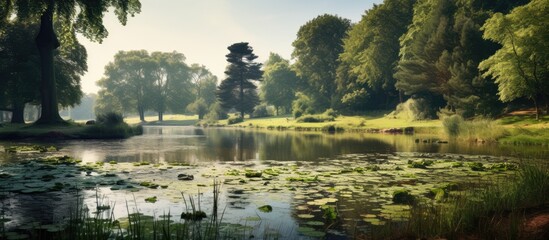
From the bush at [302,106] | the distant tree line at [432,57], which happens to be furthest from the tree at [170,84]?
the bush at [302,106]

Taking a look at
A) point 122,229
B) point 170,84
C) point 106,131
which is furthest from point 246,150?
point 170,84

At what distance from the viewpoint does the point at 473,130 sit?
29.9 metres

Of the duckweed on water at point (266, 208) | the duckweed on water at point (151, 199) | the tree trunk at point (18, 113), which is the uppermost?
the tree trunk at point (18, 113)

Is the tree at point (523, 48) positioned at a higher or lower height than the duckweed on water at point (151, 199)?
higher

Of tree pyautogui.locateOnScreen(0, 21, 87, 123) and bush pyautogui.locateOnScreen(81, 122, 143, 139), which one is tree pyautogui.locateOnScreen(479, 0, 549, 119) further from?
tree pyautogui.locateOnScreen(0, 21, 87, 123)

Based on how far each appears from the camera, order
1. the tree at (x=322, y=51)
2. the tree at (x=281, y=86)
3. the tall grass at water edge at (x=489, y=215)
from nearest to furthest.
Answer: the tall grass at water edge at (x=489, y=215), the tree at (x=322, y=51), the tree at (x=281, y=86)

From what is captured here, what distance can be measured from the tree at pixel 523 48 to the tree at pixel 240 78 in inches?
2337

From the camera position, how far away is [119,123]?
38.5 m

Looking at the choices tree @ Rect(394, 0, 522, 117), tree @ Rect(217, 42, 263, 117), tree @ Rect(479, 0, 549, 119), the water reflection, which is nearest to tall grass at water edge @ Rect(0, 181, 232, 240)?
the water reflection

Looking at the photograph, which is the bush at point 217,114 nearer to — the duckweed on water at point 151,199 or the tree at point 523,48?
the tree at point 523,48

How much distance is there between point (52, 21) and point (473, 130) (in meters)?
38.3

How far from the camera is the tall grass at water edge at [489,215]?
6070 millimetres

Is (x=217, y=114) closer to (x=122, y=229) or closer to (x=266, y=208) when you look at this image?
(x=266, y=208)

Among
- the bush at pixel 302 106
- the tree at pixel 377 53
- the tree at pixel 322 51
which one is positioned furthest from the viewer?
the tree at pixel 322 51
